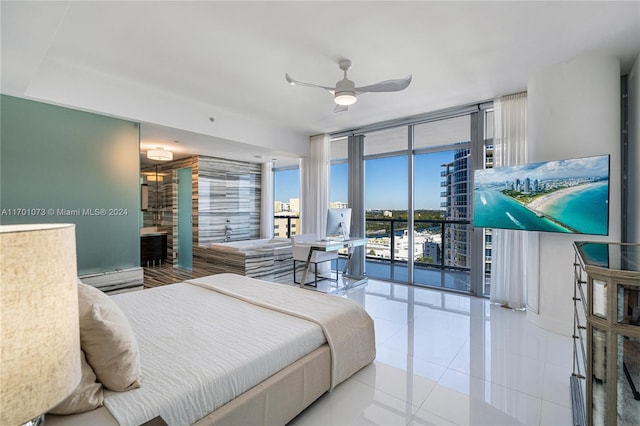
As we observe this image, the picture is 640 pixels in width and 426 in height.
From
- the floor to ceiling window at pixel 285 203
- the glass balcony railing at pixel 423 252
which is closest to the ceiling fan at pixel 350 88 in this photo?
the glass balcony railing at pixel 423 252

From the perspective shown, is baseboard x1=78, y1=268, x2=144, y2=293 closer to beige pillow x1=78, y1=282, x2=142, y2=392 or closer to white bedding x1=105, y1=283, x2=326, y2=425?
white bedding x1=105, y1=283, x2=326, y2=425

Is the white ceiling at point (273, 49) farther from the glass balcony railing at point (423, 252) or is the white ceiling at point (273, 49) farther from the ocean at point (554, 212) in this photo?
the glass balcony railing at point (423, 252)

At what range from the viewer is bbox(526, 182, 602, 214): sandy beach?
2793mm

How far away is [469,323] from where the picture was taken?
3.36 metres

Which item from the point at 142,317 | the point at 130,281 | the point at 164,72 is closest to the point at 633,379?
the point at 142,317

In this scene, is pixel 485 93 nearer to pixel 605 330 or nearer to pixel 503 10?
pixel 503 10

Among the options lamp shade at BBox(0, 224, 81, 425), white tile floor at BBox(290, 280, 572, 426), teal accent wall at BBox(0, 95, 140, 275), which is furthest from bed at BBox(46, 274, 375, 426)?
teal accent wall at BBox(0, 95, 140, 275)

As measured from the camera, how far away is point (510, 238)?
12.6 ft

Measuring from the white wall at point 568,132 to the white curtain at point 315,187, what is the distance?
337cm

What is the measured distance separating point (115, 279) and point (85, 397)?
287 cm

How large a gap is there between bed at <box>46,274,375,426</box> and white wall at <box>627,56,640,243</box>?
273cm

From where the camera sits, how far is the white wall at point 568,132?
2879mm

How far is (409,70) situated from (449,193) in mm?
2500

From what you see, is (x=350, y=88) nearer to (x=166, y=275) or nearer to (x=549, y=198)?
(x=549, y=198)
